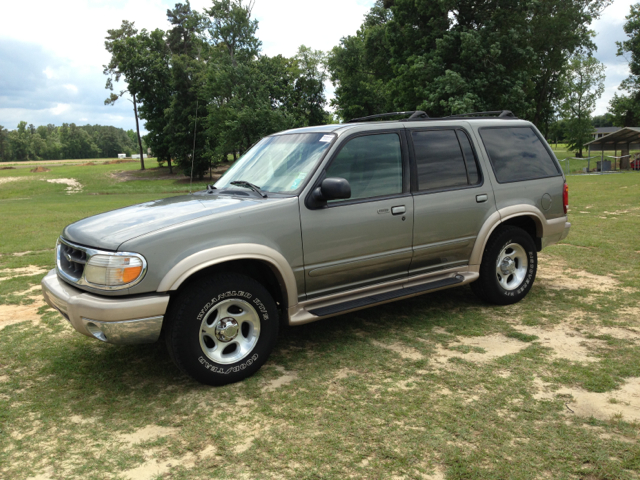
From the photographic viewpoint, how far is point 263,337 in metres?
3.92

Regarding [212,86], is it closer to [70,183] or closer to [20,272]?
[70,183]

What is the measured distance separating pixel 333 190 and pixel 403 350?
61.2 inches

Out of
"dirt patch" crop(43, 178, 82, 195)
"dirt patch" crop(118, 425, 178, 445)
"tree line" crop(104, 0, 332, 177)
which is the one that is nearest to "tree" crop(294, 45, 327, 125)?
"tree line" crop(104, 0, 332, 177)

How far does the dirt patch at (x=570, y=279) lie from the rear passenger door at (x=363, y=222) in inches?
115

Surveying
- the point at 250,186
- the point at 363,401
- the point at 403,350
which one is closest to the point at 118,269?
the point at 250,186

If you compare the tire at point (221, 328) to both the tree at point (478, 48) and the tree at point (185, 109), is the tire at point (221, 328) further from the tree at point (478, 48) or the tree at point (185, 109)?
the tree at point (185, 109)

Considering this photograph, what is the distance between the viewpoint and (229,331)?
3795 millimetres

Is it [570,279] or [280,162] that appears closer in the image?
[280,162]

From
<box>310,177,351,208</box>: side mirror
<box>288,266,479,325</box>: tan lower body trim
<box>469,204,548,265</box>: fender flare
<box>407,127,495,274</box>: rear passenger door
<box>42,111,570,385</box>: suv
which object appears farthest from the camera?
<box>469,204,548,265</box>: fender flare

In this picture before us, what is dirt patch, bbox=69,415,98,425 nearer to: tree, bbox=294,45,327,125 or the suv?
the suv

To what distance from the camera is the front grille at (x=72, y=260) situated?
371 cm

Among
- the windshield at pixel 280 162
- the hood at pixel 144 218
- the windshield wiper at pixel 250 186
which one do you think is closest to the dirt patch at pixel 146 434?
the hood at pixel 144 218

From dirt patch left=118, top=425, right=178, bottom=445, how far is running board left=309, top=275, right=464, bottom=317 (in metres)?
1.45

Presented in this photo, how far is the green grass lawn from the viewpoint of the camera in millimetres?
2809
